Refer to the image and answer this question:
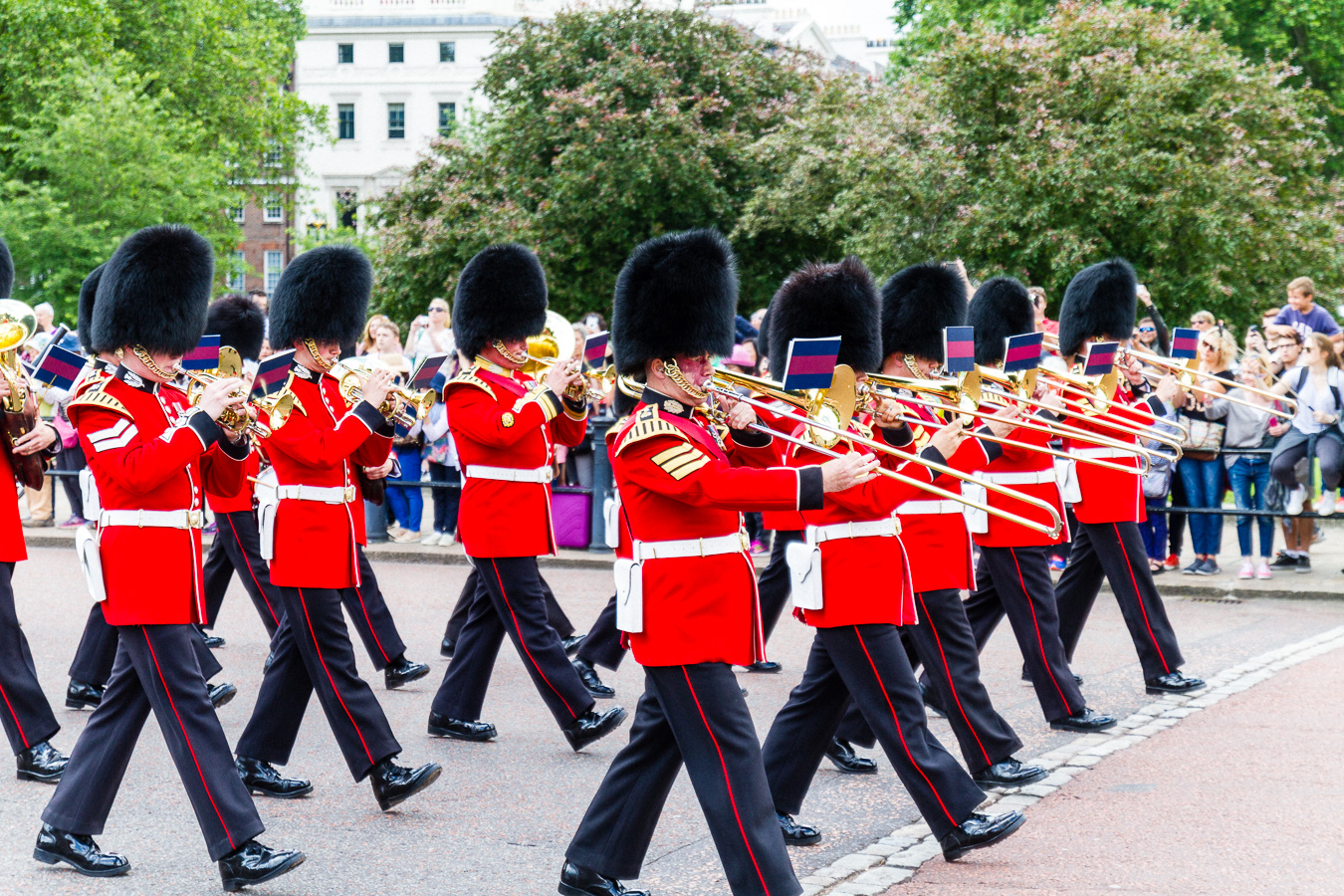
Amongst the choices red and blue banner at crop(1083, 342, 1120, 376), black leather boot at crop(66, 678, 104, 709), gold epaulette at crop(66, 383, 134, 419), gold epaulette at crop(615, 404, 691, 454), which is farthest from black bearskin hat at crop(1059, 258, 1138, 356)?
black leather boot at crop(66, 678, 104, 709)

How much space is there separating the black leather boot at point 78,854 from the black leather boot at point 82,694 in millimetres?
2134

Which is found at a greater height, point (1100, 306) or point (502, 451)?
point (1100, 306)

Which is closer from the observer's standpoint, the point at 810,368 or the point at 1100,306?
the point at 810,368

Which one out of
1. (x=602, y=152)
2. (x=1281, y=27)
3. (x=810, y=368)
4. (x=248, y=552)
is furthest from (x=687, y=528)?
(x=1281, y=27)

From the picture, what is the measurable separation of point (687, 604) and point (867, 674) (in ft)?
2.55

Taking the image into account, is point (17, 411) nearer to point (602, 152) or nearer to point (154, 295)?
point (154, 295)

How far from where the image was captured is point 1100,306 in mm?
6812

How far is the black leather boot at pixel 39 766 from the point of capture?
5137 mm

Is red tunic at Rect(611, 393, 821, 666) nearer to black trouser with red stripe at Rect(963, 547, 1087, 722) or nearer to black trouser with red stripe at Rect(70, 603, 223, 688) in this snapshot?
black trouser with red stripe at Rect(963, 547, 1087, 722)

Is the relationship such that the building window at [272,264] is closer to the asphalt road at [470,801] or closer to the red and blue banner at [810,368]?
the asphalt road at [470,801]

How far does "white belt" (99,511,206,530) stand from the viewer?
4.23m

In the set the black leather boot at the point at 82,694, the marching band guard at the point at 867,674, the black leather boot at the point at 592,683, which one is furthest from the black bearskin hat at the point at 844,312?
the black leather boot at the point at 82,694

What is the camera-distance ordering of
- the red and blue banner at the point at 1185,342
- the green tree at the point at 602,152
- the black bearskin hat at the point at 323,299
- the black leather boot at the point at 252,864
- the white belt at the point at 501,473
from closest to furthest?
the black leather boot at the point at 252,864 < the black bearskin hat at the point at 323,299 < the white belt at the point at 501,473 < the red and blue banner at the point at 1185,342 < the green tree at the point at 602,152

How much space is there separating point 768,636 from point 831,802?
2761mm
